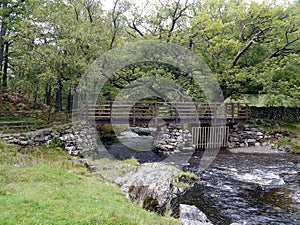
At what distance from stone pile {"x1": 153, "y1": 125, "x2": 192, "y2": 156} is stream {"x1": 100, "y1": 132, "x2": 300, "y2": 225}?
159cm

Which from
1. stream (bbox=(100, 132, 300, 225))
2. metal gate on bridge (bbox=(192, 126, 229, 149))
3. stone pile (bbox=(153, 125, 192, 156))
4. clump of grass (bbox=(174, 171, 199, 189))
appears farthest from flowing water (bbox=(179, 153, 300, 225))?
metal gate on bridge (bbox=(192, 126, 229, 149))

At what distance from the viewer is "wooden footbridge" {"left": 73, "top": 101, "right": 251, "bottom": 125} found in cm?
1695

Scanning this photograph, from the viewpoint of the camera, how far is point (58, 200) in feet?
21.9

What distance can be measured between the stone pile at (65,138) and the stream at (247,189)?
7.08 feet

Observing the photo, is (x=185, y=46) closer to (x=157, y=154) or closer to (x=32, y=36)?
(x=157, y=154)

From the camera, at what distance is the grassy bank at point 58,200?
5.60 metres

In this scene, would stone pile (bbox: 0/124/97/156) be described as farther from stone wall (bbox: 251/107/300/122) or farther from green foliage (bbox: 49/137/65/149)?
stone wall (bbox: 251/107/300/122)

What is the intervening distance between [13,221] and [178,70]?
57.5 feet

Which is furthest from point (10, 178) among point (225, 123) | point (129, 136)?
point (225, 123)

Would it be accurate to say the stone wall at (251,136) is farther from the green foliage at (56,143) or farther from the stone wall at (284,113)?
the green foliage at (56,143)

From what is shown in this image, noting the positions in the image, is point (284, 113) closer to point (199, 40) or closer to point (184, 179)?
point (199, 40)

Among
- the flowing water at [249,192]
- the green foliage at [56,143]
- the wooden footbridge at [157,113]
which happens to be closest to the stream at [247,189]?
the flowing water at [249,192]

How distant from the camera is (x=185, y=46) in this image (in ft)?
69.9

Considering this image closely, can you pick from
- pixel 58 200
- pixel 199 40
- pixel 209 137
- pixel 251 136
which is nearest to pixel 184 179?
pixel 58 200
